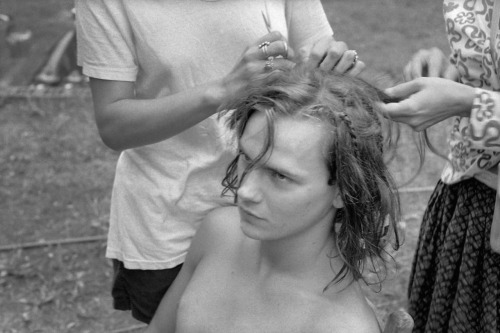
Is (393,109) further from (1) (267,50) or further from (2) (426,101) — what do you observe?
(1) (267,50)

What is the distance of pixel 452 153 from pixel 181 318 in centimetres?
72

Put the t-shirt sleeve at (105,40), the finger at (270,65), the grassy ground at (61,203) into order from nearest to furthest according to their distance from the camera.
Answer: the finger at (270,65), the t-shirt sleeve at (105,40), the grassy ground at (61,203)

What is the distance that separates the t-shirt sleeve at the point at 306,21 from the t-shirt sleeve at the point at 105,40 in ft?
1.30

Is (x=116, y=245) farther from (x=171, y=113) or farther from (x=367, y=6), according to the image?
(x=367, y=6)

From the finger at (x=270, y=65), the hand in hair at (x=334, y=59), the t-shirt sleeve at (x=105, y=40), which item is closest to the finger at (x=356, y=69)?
the hand in hair at (x=334, y=59)

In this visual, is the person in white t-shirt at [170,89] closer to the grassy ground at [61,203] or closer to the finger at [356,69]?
the finger at [356,69]

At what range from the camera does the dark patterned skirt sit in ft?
5.49

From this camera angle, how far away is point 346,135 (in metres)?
1.40

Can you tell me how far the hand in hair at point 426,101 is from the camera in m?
1.47

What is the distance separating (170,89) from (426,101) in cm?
57

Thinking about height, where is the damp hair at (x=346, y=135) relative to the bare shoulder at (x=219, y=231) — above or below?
above

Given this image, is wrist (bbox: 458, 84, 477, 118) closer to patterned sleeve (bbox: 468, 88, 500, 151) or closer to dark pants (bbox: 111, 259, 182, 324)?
patterned sleeve (bbox: 468, 88, 500, 151)

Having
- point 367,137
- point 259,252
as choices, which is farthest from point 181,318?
point 367,137

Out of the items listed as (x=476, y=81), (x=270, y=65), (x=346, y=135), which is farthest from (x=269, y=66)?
(x=476, y=81)
